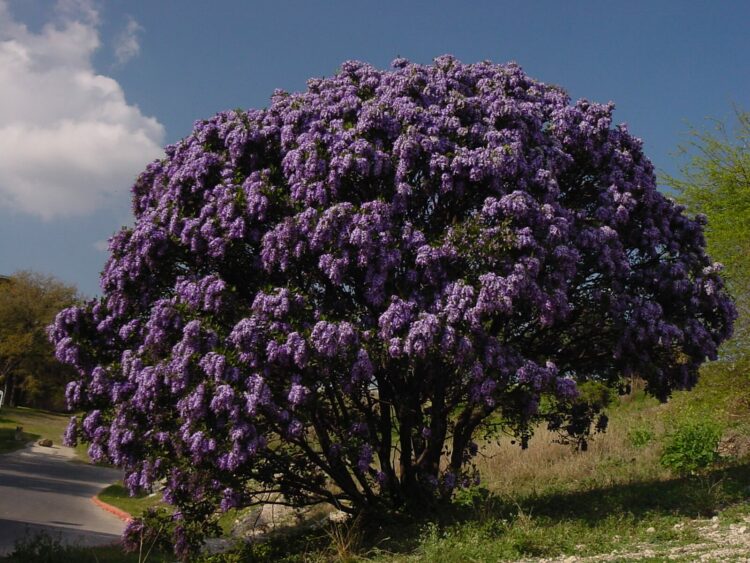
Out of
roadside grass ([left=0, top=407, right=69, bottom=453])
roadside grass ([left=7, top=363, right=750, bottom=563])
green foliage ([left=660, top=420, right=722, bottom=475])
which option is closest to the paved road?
roadside grass ([left=0, top=407, right=69, bottom=453])

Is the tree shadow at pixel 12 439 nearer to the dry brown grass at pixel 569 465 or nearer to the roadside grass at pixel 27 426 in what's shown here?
the roadside grass at pixel 27 426

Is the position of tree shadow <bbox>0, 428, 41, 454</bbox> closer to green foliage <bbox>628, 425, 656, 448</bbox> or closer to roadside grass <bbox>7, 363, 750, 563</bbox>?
roadside grass <bbox>7, 363, 750, 563</bbox>

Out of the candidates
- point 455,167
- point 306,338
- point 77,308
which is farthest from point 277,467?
point 455,167

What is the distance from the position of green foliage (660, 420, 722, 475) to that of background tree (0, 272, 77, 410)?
4898 cm

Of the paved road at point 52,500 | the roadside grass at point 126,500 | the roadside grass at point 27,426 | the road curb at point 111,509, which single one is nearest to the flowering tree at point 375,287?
the paved road at point 52,500

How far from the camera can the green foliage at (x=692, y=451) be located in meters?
15.0

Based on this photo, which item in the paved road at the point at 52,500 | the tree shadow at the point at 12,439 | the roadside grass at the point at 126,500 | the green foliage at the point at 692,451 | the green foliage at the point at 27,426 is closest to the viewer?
Answer: the green foliage at the point at 692,451

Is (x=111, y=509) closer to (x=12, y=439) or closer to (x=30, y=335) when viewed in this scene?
(x=12, y=439)

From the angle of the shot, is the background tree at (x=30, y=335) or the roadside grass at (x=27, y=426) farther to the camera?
the background tree at (x=30, y=335)

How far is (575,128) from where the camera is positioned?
12.7m

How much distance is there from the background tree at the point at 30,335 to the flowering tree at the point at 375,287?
1895 inches

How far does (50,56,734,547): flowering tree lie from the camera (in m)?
10.1

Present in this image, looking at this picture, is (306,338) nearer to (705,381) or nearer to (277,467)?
(277,467)

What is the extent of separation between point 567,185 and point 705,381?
8588mm
